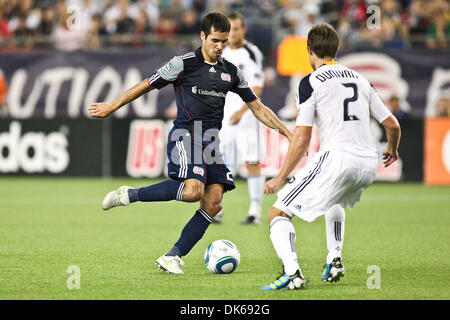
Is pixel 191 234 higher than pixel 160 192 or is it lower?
lower

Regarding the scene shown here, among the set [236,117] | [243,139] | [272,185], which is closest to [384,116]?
[272,185]

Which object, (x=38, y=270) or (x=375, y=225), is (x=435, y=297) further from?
(x=375, y=225)

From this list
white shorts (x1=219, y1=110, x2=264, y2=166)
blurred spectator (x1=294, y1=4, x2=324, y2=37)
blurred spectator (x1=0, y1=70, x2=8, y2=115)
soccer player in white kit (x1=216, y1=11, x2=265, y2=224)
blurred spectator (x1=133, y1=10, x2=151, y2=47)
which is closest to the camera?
soccer player in white kit (x1=216, y1=11, x2=265, y2=224)

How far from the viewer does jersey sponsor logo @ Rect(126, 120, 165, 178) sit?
18.0 metres

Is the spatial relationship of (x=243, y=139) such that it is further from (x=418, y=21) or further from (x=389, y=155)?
(x=418, y=21)

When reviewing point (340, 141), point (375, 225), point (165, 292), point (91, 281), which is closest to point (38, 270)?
point (91, 281)

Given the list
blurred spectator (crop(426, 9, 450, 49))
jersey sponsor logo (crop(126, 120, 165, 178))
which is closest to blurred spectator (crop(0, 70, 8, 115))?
jersey sponsor logo (crop(126, 120, 165, 178))

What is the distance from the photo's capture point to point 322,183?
6.39m

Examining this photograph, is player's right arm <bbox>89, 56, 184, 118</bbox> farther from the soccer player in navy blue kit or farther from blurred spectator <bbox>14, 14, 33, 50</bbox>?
blurred spectator <bbox>14, 14, 33, 50</bbox>

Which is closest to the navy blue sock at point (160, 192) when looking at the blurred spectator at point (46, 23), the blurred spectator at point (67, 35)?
the blurred spectator at point (67, 35)

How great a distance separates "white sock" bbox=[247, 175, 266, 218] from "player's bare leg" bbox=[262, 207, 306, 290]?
→ 16.6 feet

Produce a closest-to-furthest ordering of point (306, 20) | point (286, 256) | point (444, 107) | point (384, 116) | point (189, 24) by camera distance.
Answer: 1. point (286, 256)
2. point (384, 116)
3. point (444, 107)
4. point (306, 20)
5. point (189, 24)

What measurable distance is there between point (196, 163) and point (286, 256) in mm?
1455

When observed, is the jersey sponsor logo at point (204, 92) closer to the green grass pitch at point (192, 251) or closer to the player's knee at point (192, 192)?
the player's knee at point (192, 192)
